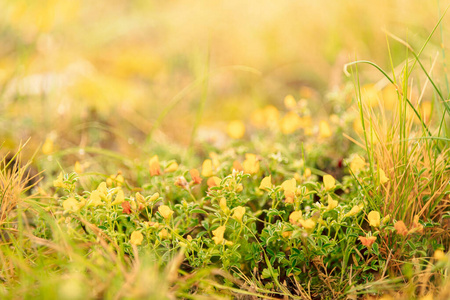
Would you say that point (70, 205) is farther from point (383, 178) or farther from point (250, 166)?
point (383, 178)

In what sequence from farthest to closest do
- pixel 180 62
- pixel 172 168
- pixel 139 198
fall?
pixel 180 62 → pixel 172 168 → pixel 139 198

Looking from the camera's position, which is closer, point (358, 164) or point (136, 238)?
point (136, 238)

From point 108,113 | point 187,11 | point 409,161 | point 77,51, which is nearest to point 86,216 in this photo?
point 409,161

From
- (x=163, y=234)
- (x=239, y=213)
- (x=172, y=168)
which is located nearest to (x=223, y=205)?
(x=239, y=213)

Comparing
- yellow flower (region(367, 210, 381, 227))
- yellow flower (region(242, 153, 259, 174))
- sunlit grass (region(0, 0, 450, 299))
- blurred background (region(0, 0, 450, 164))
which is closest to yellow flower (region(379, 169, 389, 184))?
sunlit grass (region(0, 0, 450, 299))

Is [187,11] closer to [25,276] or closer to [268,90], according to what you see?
[268,90]

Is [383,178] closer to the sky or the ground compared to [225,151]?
closer to the sky

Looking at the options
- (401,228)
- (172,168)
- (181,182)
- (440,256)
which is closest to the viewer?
(440,256)
